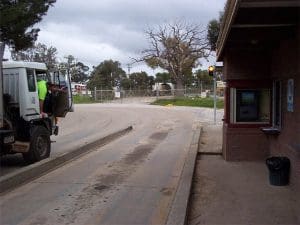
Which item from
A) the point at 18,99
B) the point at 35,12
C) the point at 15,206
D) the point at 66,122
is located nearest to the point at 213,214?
the point at 15,206

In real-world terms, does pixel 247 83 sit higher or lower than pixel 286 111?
higher

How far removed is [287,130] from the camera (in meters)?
11.3

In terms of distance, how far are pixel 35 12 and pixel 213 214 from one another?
20.1 meters

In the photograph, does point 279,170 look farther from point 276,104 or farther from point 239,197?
point 276,104

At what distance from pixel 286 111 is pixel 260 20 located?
8.94 ft

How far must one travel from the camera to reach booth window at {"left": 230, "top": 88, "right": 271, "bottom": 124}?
551 inches

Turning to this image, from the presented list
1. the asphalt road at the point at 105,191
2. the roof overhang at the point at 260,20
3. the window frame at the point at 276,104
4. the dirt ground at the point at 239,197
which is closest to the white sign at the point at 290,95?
the roof overhang at the point at 260,20

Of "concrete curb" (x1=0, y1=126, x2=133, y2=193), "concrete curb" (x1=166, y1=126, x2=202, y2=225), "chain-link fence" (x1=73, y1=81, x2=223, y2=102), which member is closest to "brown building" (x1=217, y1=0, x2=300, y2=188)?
"concrete curb" (x1=166, y1=126, x2=202, y2=225)

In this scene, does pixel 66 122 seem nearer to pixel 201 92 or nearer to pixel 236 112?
pixel 236 112

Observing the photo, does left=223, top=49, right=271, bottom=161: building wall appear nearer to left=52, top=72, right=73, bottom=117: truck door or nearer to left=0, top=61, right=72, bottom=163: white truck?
left=52, top=72, right=73, bottom=117: truck door

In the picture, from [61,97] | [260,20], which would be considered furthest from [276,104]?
[61,97]

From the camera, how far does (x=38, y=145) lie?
12.9 metres

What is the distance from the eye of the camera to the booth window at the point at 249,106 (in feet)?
46.0

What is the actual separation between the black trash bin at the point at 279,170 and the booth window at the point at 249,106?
363 cm
